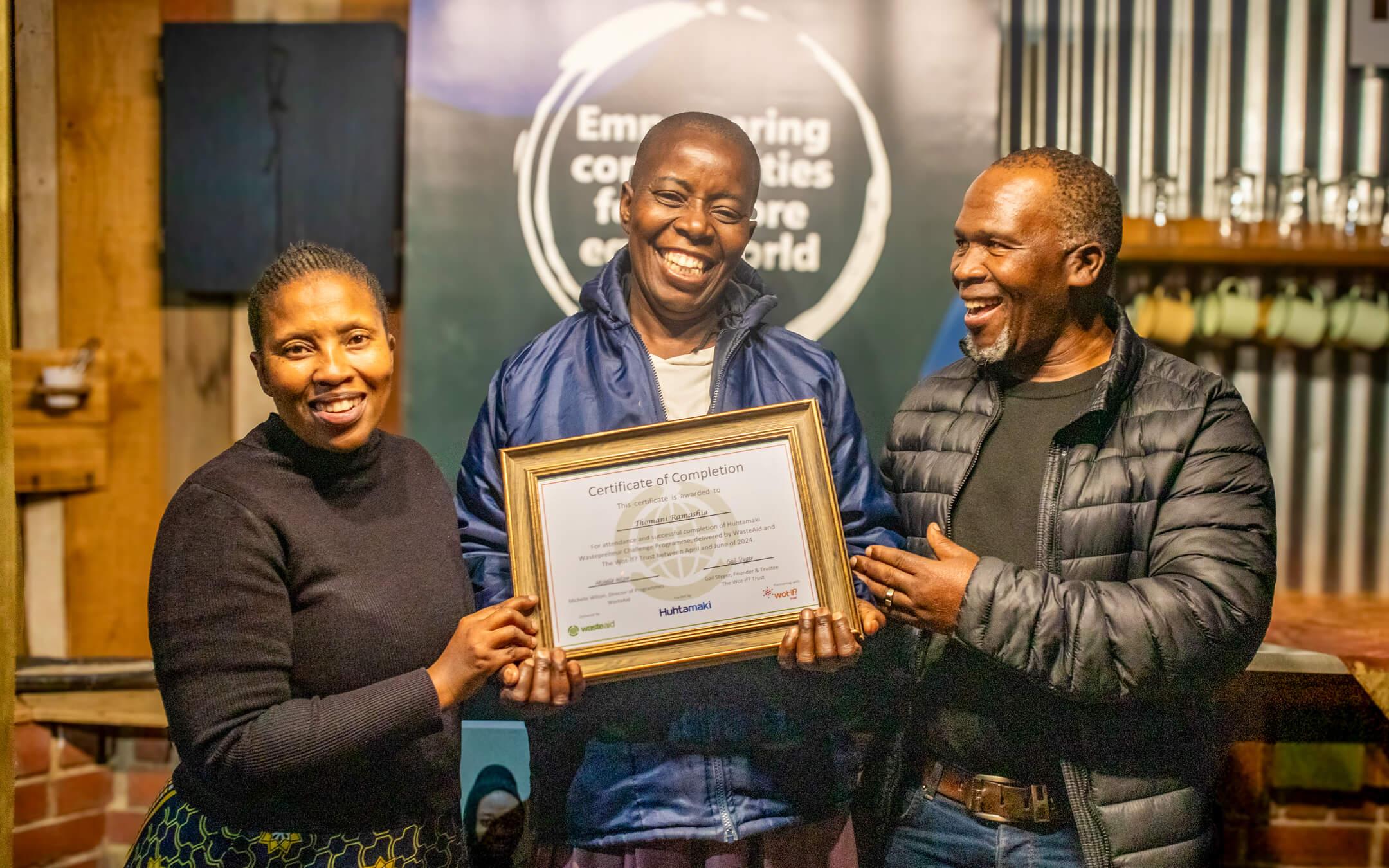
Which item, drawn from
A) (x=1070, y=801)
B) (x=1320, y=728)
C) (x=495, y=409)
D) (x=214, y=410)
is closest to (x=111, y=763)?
(x=214, y=410)

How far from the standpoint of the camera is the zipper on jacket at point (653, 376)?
211 cm

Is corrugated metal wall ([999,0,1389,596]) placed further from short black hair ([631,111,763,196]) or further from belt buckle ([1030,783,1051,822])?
belt buckle ([1030,783,1051,822])

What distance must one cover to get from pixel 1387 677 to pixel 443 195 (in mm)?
2809

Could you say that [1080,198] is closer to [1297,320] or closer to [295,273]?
[295,273]

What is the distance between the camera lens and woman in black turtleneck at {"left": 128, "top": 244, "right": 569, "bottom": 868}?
1590mm

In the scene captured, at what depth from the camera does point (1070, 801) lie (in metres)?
1.92

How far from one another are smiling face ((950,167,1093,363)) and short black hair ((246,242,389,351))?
1.18 m

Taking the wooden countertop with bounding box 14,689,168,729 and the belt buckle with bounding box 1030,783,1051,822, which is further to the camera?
the wooden countertop with bounding box 14,689,168,729

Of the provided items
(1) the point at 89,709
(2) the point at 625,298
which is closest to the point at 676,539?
(2) the point at 625,298

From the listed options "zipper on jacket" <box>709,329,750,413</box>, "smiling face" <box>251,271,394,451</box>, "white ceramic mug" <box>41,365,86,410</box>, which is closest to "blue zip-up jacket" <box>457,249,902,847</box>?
"zipper on jacket" <box>709,329,750,413</box>

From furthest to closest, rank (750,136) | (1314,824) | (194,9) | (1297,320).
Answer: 1. (1297,320)
2. (194,9)
3. (1314,824)
4. (750,136)

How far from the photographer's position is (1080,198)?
77.8 inches

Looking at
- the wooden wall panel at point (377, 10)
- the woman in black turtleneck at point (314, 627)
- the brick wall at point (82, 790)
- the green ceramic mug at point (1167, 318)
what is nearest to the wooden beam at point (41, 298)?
the brick wall at point (82, 790)

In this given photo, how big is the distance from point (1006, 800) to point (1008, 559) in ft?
1.55
